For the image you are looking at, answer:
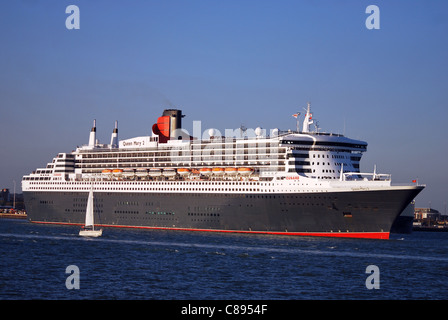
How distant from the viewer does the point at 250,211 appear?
7619 centimetres

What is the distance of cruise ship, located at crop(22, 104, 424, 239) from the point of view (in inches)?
2766

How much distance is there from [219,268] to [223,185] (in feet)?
107

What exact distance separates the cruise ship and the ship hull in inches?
4.1

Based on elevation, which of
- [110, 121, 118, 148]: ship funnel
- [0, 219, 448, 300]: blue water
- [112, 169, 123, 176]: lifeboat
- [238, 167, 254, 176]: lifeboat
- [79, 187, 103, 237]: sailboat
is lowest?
[0, 219, 448, 300]: blue water

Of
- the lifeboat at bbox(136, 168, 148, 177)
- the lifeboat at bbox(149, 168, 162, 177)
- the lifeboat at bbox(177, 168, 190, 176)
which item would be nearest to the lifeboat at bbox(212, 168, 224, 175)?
the lifeboat at bbox(177, 168, 190, 176)

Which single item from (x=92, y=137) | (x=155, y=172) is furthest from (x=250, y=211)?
(x=92, y=137)

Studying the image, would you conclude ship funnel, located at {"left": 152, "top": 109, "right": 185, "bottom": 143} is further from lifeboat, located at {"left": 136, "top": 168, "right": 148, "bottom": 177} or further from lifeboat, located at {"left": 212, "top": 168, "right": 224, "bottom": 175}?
lifeboat, located at {"left": 212, "top": 168, "right": 224, "bottom": 175}

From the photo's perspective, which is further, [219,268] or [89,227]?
[89,227]

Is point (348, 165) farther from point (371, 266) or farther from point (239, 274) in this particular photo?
point (239, 274)

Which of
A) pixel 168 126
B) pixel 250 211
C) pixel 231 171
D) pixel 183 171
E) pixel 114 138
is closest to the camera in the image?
pixel 250 211

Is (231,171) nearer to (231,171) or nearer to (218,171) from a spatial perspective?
(231,171)
